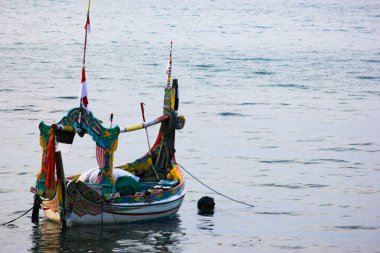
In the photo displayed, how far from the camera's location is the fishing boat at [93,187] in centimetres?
2825

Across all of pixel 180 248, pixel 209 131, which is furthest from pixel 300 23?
pixel 180 248

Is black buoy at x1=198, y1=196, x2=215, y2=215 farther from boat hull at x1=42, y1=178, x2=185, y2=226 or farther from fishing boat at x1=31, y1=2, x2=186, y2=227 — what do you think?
boat hull at x1=42, y1=178, x2=185, y2=226

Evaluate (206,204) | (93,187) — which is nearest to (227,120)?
(206,204)

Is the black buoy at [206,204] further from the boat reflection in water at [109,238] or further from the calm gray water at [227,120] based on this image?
the boat reflection in water at [109,238]

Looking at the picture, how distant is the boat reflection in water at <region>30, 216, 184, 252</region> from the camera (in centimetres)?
2845

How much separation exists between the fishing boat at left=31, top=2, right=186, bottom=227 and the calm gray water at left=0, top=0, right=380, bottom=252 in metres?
0.57

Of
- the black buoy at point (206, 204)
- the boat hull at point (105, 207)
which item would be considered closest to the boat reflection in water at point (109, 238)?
the boat hull at point (105, 207)

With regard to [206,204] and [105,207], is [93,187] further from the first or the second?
[206,204]

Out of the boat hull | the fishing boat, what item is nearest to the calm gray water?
the boat hull

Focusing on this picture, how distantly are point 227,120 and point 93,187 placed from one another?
2549 cm

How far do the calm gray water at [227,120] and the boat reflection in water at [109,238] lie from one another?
0.06 m

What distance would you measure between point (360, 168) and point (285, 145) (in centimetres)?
586

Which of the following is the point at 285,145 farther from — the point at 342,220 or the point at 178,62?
the point at 178,62

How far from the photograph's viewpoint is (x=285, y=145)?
47.7m
